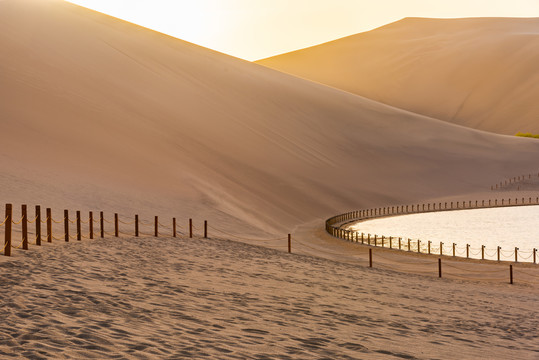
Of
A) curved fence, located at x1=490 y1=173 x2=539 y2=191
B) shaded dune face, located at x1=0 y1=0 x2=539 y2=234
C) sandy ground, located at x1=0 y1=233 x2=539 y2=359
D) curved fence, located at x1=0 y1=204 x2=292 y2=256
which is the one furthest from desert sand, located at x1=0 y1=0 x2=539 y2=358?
curved fence, located at x1=490 y1=173 x2=539 y2=191

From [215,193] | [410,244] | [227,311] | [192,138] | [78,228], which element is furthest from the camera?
[192,138]

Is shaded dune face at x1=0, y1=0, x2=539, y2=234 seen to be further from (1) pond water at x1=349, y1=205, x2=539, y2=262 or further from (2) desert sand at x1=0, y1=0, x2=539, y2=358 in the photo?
(1) pond water at x1=349, y1=205, x2=539, y2=262

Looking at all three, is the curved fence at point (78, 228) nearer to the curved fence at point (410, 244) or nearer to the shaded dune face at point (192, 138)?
the shaded dune face at point (192, 138)

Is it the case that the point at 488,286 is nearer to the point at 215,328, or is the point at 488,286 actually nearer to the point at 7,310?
the point at 215,328

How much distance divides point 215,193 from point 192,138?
13.8 metres

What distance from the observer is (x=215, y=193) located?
39.7m

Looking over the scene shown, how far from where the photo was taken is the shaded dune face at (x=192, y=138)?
35000 mm

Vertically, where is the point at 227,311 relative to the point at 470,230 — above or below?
above

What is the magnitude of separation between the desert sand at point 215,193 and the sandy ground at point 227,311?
6 cm

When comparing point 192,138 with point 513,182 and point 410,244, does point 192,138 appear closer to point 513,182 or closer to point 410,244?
point 410,244

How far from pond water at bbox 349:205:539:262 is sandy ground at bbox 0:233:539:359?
1263 centimetres

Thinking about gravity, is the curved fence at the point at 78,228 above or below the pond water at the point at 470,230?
above

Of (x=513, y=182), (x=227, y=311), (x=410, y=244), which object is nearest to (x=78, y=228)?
(x=227, y=311)

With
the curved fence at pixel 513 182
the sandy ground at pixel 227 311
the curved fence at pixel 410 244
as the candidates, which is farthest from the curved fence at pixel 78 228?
the curved fence at pixel 513 182
